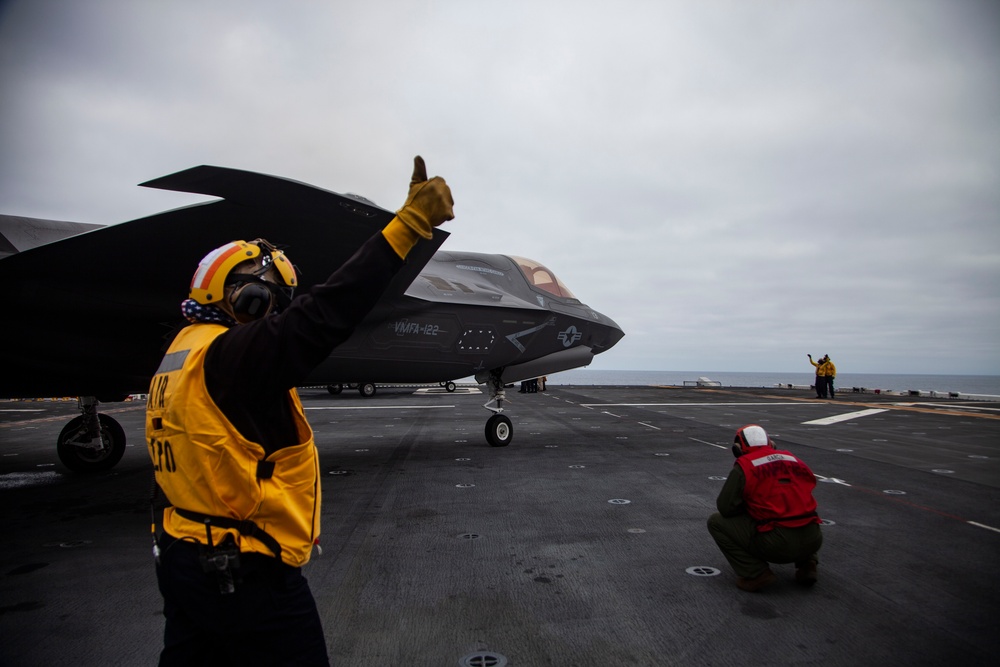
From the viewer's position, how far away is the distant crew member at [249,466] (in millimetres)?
1726

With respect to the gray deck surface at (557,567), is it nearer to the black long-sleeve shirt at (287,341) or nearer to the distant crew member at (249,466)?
the distant crew member at (249,466)

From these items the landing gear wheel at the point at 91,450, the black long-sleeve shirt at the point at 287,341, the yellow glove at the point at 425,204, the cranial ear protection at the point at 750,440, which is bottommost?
the landing gear wheel at the point at 91,450

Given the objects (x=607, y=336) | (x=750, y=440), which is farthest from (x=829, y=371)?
(x=750, y=440)

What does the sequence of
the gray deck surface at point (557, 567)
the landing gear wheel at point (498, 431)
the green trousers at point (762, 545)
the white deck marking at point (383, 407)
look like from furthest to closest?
the white deck marking at point (383, 407) < the landing gear wheel at point (498, 431) < the green trousers at point (762, 545) < the gray deck surface at point (557, 567)

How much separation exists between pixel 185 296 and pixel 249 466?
5.77 meters

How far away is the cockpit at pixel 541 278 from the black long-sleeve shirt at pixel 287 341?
921cm

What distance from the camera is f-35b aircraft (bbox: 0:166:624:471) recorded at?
16.9 feet

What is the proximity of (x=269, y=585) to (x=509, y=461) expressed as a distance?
7046 millimetres

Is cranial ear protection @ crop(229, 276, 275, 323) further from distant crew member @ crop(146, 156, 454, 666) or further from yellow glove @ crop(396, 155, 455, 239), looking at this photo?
yellow glove @ crop(396, 155, 455, 239)

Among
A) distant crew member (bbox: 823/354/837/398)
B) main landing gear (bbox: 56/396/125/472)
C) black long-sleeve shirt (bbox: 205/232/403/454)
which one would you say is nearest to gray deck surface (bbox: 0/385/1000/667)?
main landing gear (bbox: 56/396/125/472)

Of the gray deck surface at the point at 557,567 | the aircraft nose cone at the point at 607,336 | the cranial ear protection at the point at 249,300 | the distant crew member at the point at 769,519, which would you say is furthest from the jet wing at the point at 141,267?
the aircraft nose cone at the point at 607,336

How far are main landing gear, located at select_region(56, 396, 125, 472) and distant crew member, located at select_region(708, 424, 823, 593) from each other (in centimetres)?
902

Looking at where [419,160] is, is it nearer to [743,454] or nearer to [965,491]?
[743,454]

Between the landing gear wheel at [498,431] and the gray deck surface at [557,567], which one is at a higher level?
the landing gear wheel at [498,431]
